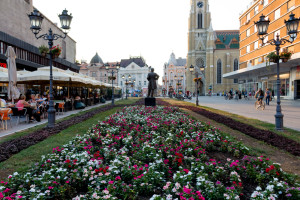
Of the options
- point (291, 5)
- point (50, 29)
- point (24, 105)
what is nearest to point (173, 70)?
point (291, 5)

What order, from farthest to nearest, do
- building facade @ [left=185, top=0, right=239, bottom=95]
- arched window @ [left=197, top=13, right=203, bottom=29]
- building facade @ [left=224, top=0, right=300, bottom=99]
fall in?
arched window @ [left=197, top=13, right=203, bottom=29] < building facade @ [left=185, top=0, right=239, bottom=95] < building facade @ [left=224, top=0, right=300, bottom=99]

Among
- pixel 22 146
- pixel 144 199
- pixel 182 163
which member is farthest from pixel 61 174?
pixel 22 146

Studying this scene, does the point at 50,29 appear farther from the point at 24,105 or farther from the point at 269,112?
the point at 269,112

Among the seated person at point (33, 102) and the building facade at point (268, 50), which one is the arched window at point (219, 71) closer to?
the building facade at point (268, 50)

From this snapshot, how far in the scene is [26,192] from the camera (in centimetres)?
323

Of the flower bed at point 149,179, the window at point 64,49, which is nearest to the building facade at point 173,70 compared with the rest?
the window at point 64,49

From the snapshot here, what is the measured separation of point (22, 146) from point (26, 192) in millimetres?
3630

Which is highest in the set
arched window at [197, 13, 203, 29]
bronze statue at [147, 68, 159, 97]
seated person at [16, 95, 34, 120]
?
arched window at [197, 13, 203, 29]

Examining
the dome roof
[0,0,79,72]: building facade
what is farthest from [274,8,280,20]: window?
the dome roof

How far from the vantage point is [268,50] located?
1426 inches

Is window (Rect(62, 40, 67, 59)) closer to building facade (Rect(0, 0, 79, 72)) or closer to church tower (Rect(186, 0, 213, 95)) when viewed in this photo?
building facade (Rect(0, 0, 79, 72))

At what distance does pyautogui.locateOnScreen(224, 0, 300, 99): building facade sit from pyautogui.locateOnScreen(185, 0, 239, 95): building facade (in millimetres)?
22027

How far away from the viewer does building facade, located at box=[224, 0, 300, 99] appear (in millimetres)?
29906

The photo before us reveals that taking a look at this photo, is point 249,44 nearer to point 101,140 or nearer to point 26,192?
point 101,140
